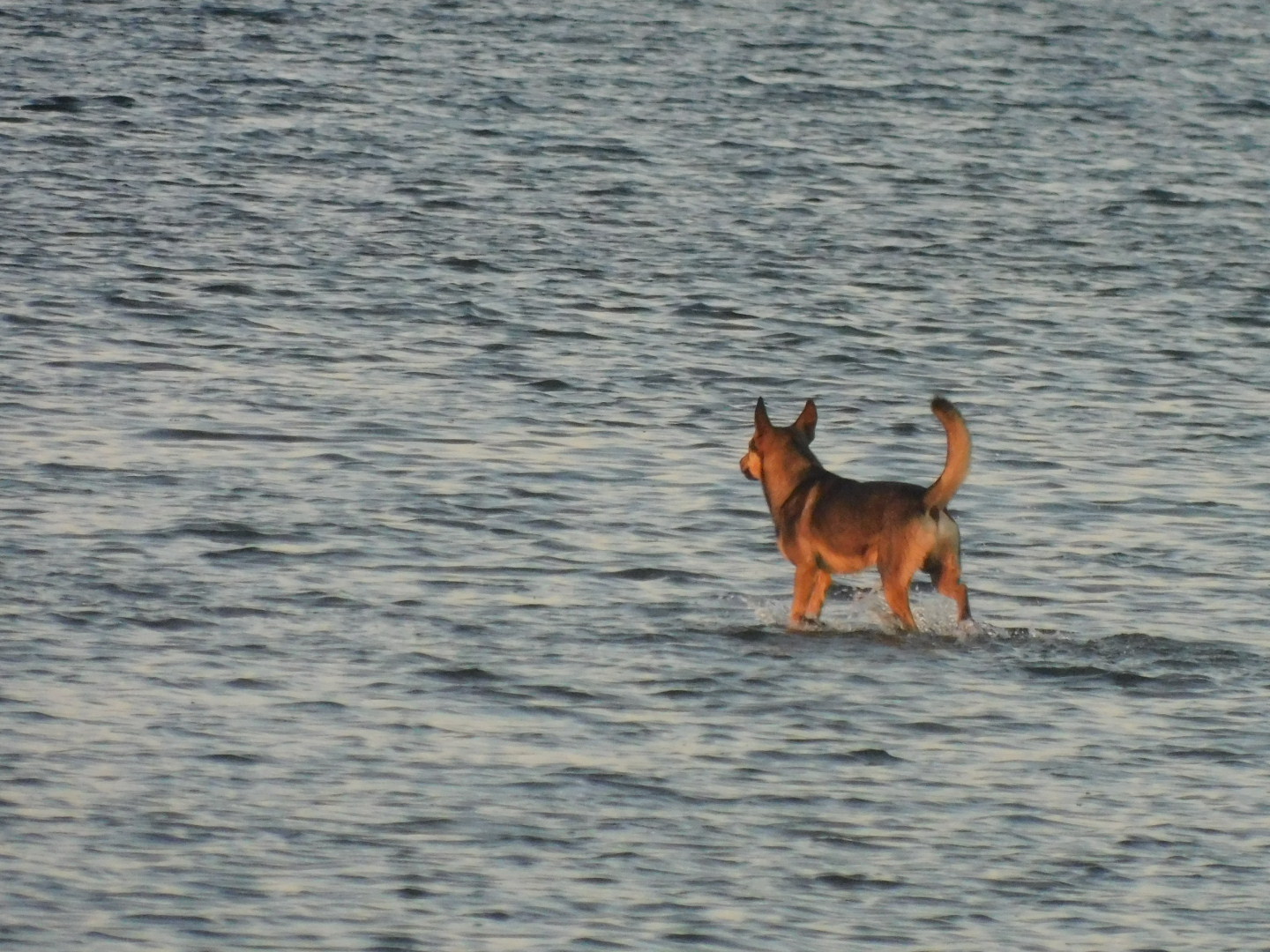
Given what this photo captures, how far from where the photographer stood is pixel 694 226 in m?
24.5

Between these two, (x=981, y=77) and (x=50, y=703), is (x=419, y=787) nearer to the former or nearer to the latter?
(x=50, y=703)

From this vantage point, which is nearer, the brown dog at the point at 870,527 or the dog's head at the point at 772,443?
the brown dog at the point at 870,527

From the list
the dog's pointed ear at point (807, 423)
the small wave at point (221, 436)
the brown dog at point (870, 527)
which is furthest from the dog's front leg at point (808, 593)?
the small wave at point (221, 436)

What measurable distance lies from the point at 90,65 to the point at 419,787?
23.7 metres

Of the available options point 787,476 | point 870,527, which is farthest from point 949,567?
point 787,476

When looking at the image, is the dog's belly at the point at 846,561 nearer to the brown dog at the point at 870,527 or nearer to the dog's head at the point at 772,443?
the brown dog at the point at 870,527

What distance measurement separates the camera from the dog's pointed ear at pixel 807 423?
42.2 ft

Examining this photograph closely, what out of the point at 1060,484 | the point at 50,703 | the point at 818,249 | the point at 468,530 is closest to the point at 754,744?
the point at 50,703

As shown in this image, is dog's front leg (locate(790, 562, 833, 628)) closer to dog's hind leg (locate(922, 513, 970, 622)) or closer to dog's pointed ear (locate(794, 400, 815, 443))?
dog's hind leg (locate(922, 513, 970, 622))

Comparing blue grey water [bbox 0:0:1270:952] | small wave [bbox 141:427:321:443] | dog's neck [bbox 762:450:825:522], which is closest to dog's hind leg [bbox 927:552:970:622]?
blue grey water [bbox 0:0:1270:952]

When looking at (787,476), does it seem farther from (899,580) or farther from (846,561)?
(899,580)

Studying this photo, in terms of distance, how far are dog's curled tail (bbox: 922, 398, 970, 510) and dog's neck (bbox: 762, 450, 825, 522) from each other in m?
0.94

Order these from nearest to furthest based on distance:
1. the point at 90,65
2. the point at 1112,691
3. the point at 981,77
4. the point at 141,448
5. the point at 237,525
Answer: the point at 1112,691, the point at 237,525, the point at 141,448, the point at 90,65, the point at 981,77

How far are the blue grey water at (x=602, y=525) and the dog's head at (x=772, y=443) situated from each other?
2.05ft
